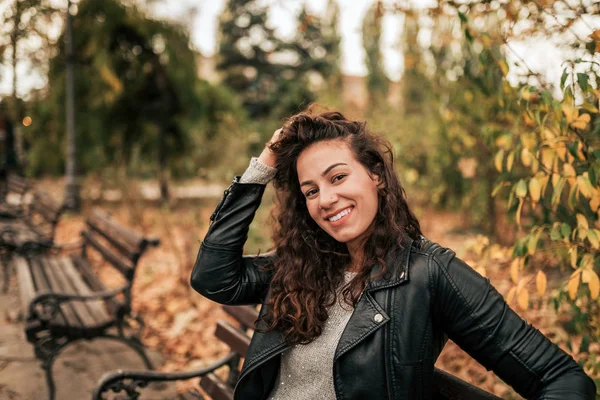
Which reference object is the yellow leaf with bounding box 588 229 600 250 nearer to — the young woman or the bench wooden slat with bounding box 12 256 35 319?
the young woman

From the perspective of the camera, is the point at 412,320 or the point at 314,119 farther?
the point at 314,119

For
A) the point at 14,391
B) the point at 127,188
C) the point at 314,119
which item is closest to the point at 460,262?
the point at 314,119

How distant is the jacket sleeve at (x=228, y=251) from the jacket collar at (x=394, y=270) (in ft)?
1.85

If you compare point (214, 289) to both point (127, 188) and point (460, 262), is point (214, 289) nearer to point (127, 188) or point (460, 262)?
point (460, 262)

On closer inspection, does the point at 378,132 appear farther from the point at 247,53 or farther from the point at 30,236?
the point at 247,53

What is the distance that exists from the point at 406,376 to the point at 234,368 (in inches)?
52.2

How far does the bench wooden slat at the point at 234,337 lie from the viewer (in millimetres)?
2370

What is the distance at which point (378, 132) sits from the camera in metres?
2.16

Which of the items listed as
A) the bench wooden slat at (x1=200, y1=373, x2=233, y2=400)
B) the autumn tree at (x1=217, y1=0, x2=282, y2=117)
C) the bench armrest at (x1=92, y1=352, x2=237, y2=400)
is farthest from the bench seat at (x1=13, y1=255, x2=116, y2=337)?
the autumn tree at (x1=217, y1=0, x2=282, y2=117)

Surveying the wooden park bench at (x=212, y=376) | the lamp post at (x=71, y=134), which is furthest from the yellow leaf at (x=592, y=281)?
the lamp post at (x=71, y=134)

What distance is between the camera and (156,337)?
14.9ft

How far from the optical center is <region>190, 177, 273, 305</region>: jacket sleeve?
1901 mm

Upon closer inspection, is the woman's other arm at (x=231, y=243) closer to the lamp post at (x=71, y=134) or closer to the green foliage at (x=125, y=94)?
the green foliage at (x=125, y=94)

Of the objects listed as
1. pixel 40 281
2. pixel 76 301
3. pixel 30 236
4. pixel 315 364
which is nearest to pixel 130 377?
pixel 315 364
